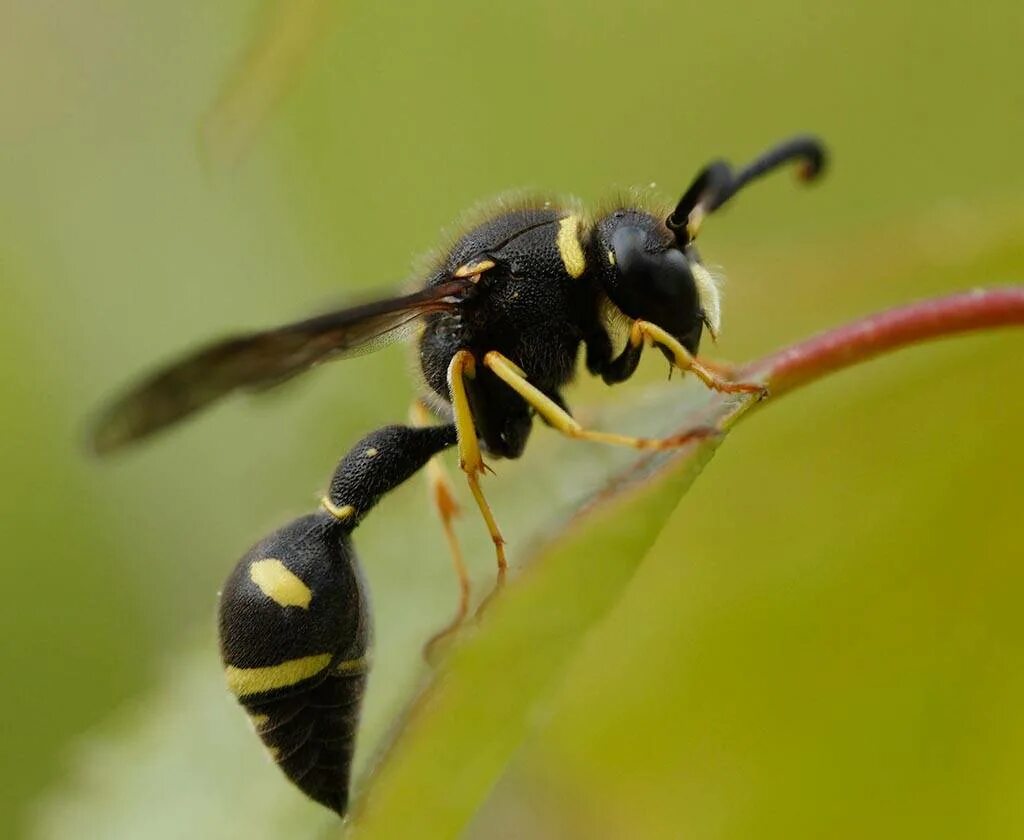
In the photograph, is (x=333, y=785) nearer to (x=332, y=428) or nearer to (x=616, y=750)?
(x=616, y=750)

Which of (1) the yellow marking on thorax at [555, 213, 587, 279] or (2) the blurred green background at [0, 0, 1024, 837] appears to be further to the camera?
(1) the yellow marking on thorax at [555, 213, 587, 279]

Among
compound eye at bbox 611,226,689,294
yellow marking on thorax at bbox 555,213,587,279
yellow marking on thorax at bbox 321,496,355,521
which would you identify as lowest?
yellow marking on thorax at bbox 321,496,355,521

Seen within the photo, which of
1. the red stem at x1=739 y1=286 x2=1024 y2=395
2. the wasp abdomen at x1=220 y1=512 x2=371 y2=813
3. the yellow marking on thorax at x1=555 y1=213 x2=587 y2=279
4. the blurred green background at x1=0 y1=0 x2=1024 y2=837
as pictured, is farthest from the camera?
the yellow marking on thorax at x1=555 y1=213 x2=587 y2=279

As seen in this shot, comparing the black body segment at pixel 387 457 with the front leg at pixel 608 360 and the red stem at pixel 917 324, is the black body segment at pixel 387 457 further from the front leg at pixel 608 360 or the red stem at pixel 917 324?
the red stem at pixel 917 324

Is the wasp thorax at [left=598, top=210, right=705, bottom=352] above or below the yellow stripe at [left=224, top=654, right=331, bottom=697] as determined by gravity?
above

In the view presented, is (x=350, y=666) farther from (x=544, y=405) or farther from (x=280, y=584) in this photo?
(x=544, y=405)

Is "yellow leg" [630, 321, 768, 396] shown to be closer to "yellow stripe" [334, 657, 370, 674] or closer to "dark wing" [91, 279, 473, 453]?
"dark wing" [91, 279, 473, 453]

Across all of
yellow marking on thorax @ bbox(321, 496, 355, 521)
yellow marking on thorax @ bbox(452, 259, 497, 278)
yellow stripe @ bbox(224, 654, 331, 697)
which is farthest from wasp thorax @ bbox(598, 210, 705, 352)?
yellow stripe @ bbox(224, 654, 331, 697)
